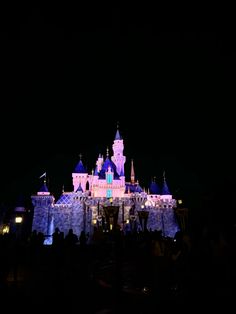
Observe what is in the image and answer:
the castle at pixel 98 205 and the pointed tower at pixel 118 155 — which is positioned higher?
the pointed tower at pixel 118 155

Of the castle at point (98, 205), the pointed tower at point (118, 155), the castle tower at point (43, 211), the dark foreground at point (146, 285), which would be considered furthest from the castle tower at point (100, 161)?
the dark foreground at point (146, 285)

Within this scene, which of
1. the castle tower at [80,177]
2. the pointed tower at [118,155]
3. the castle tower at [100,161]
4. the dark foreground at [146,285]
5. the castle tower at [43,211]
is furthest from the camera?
the castle tower at [100,161]

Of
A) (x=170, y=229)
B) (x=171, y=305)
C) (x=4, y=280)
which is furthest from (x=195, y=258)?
(x=170, y=229)

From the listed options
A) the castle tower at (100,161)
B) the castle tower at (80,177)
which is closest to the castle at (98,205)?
the castle tower at (80,177)

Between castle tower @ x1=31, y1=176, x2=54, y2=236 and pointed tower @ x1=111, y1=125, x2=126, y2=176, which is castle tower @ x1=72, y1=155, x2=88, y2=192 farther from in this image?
pointed tower @ x1=111, y1=125, x2=126, y2=176

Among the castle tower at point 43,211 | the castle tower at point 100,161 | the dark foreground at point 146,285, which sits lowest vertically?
the dark foreground at point 146,285

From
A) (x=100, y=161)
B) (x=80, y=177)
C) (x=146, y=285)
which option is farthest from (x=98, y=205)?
(x=146, y=285)

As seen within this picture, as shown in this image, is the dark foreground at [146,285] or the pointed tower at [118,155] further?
the pointed tower at [118,155]

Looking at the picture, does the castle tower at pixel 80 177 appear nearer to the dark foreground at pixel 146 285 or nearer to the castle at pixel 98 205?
the castle at pixel 98 205

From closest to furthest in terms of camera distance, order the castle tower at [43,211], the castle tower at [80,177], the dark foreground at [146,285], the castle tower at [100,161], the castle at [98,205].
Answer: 1. the dark foreground at [146,285]
2. the castle at [98,205]
3. the castle tower at [43,211]
4. the castle tower at [80,177]
5. the castle tower at [100,161]

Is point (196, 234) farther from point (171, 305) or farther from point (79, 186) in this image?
point (79, 186)

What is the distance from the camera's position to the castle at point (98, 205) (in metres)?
45.1

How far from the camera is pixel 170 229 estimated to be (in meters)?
50.0

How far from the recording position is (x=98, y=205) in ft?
143
